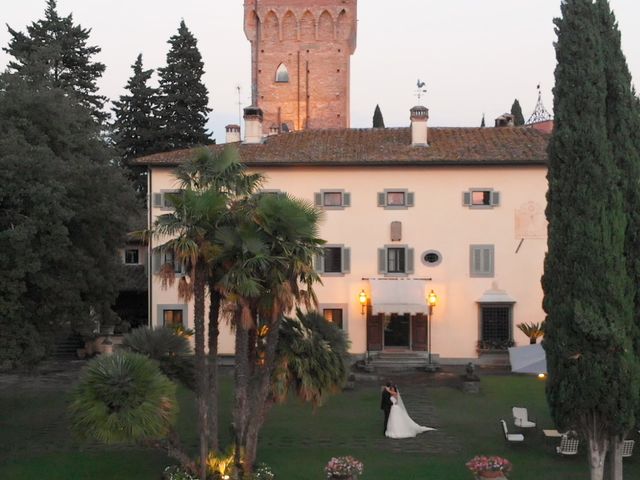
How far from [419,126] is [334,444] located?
53.6 feet

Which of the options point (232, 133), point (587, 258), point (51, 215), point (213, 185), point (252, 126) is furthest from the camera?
point (232, 133)

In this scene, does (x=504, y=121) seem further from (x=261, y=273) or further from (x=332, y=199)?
(x=261, y=273)

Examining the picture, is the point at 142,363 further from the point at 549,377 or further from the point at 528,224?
the point at 528,224

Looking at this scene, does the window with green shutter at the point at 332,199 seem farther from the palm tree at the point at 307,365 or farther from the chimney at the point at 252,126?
the palm tree at the point at 307,365

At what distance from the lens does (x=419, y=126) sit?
102 ft

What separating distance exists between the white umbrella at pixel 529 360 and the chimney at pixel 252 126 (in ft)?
55.4

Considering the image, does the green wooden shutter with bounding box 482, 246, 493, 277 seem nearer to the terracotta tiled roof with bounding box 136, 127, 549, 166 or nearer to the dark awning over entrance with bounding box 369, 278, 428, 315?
the dark awning over entrance with bounding box 369, 278, 428, 315

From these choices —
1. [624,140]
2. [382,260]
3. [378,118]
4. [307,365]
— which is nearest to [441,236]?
[382,260]

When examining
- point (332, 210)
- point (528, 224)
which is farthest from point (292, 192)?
point (528, 224)

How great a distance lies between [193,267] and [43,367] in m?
19.1

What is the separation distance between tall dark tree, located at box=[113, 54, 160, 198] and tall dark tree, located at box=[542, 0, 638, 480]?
40250 mm

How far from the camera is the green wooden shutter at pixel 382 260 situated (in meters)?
30.5

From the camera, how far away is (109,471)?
16.3 meters

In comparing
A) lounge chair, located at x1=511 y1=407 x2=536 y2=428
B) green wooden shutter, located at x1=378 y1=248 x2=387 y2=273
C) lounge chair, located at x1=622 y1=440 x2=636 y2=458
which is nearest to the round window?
green wooden shutter, located at x1=378 y1=248 x2=387 y2=273
